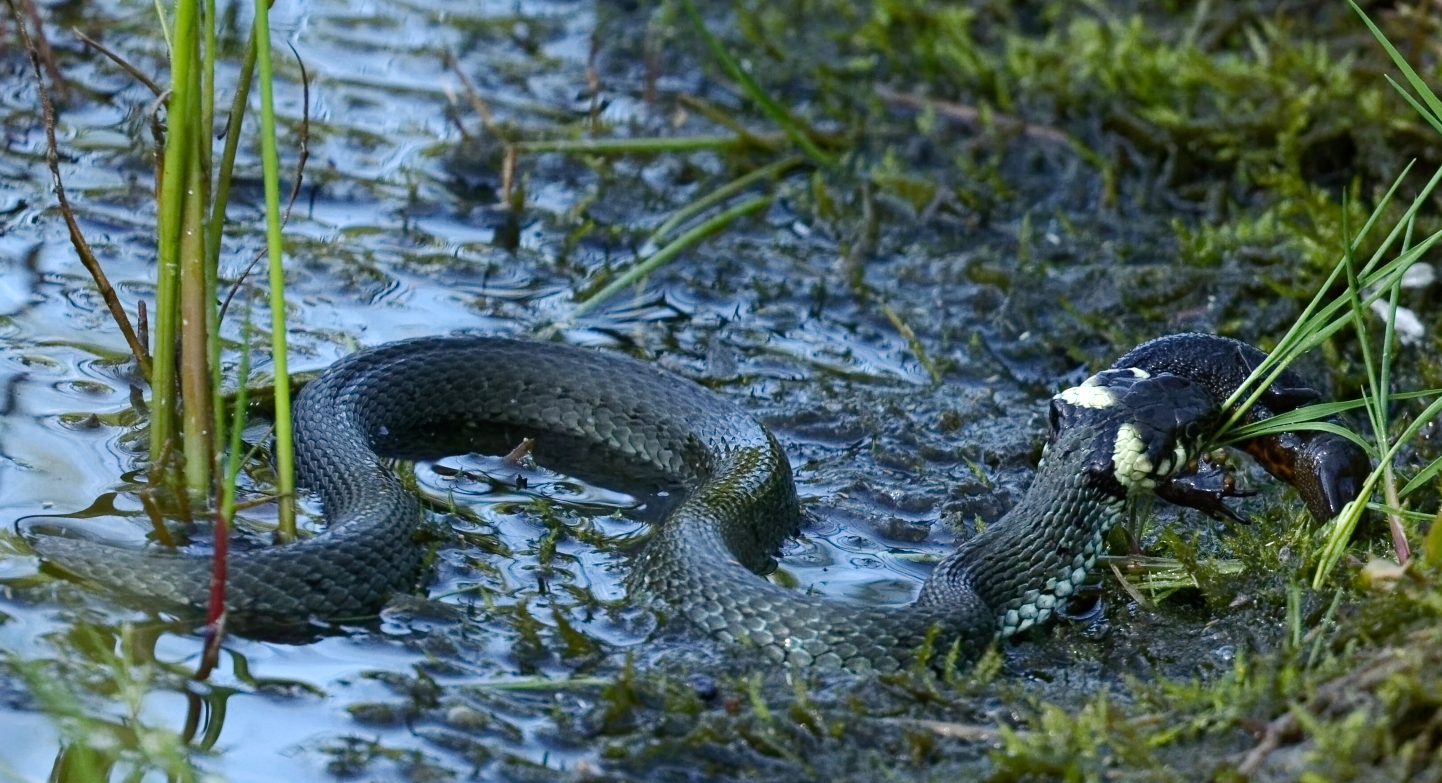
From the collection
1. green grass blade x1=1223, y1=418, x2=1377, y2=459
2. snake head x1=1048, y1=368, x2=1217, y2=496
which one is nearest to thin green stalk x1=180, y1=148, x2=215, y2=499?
snake head x1=1048, y1=368, x2=1217, y2=496

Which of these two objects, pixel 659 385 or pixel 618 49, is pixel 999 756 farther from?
pixel 618 49

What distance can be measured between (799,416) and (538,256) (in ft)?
5.08

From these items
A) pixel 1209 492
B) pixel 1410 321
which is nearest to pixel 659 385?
pixel 1209 492

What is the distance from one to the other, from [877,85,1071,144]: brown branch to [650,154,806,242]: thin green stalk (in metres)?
0.71

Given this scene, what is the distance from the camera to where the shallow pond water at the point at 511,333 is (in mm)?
3602

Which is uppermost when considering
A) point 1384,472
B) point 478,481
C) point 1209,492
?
point 1384,472

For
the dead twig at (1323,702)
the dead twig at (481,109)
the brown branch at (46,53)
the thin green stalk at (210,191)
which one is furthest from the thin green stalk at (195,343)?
the brown branch at (46,53)

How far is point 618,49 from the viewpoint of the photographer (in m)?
8.33

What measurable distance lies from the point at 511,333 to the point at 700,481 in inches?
45.7

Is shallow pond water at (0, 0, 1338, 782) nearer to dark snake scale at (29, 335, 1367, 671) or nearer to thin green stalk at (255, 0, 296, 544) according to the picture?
dark snake scale at (29, 335, 1367, 671)

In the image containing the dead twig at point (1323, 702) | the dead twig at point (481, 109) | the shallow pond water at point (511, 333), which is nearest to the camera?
the dead twig at point (1323, 702)

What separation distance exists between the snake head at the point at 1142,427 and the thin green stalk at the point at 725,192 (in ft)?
8.31

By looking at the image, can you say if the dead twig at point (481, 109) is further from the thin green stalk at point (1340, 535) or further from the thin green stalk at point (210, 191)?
the thin green stalk at point (1340, 535)

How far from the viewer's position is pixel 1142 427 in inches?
170
